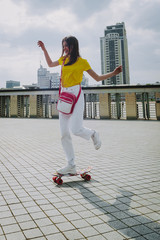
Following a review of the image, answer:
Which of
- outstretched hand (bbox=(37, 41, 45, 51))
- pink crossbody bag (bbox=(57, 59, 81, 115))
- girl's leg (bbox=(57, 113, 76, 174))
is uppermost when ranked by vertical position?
outstretched hand (bbox=(37, 41, 45, 51))

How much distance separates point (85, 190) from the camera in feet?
8.42

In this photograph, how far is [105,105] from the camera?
23.5m

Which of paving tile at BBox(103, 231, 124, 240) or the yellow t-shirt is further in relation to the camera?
the yellow t-shirt

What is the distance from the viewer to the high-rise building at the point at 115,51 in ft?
326

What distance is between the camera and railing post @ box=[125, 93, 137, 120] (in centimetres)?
2228

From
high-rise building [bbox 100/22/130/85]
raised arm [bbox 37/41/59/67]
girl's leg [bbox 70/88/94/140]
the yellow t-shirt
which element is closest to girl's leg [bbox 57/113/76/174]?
girl's leg [bbox 70/88/94/140]

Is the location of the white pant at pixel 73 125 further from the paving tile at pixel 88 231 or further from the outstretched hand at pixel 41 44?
A: the paving tile at pixel 88 231

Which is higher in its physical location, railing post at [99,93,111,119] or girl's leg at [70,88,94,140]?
railing post at [99,93,111,119]

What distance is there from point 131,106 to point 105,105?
3.23 m

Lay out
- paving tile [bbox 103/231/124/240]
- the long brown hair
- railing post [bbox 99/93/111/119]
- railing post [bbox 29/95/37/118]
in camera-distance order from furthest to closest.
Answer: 1. railing post [bbox 29/95/37/118]
2. railing post [bbox 99/93/111/119]
3. the long brown hair
4. paving tile [bbox 103/231/124/240]

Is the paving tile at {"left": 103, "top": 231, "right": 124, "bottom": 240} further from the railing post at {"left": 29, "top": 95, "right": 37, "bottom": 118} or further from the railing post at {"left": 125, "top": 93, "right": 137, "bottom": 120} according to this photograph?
the railing post at {"left": 29, "top": 95, "right": 37, "bottom": 118}

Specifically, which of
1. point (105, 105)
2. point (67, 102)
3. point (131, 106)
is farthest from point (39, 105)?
point (67, 102)

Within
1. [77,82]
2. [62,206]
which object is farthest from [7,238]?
[77,82]

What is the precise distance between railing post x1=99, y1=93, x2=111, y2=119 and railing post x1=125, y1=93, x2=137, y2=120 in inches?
90.0
